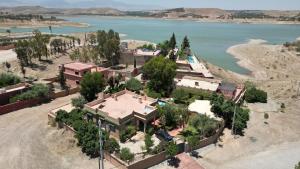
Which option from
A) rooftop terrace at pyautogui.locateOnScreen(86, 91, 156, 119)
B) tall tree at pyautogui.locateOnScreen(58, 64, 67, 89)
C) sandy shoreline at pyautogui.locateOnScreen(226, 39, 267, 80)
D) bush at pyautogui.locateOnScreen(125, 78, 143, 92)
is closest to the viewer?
rooftop terrace at pyautogui.locateOnScreen(86, 91, 156, 119)

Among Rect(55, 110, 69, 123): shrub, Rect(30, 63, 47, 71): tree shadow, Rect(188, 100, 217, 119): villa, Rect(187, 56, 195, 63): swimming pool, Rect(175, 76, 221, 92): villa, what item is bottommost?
Rect(55, 110, 69, 123): shrub

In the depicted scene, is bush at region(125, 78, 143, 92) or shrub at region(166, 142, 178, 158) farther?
bush at region(125, 78, 143, 92)

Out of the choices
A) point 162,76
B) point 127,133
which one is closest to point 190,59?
point 162,76

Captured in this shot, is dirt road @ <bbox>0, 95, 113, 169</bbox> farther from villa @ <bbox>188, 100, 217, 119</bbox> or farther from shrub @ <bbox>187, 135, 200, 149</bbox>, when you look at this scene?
villa @ <bbox>188, 100, 217, 119</bbox>

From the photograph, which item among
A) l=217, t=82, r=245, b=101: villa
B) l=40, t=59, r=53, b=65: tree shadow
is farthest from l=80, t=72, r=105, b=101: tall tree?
l=40, t=59, r=53, b=65: tree shadow


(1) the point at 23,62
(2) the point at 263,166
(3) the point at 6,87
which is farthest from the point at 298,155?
(1) the point at 23,62

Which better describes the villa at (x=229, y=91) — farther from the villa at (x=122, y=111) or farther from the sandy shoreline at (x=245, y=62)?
the sandy shoreline at (x=245, y=62)

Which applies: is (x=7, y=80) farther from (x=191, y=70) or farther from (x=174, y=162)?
(x=174, y=162)
